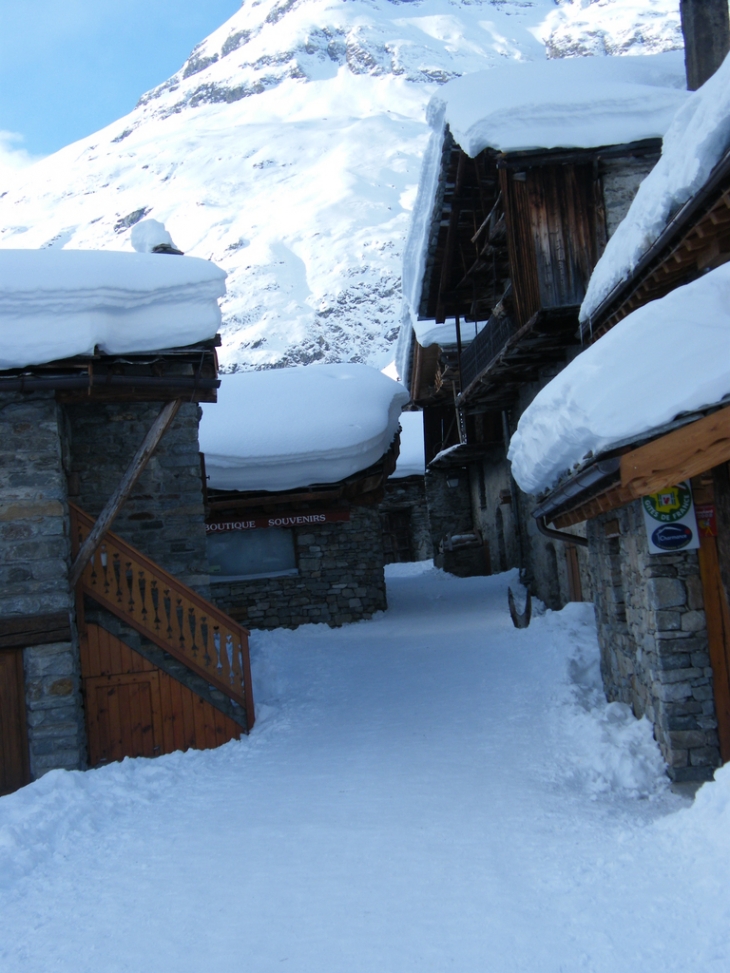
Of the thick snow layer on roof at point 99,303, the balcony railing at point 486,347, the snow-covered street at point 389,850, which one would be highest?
the balcony railing at point 486,347

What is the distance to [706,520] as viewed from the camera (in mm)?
6414

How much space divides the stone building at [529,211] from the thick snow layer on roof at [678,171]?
2.76m

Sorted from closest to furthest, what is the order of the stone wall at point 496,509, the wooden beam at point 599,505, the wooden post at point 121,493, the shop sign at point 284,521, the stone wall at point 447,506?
the wooden beam at point 599,505 < the wooden post at point 121,493 < the shop sign at point 284,521 < the stone wall at point 496,509 < the stone wall at point 447,506

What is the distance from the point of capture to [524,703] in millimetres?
9133

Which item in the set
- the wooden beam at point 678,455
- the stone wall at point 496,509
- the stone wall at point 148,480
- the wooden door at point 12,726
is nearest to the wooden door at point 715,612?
the wooden beam at point 678,455

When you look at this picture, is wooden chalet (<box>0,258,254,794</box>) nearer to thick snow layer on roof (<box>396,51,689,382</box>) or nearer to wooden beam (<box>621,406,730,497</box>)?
wooden beam (<box>621,406,730,497</box>)

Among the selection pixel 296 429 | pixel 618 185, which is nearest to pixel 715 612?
pixel 618 185

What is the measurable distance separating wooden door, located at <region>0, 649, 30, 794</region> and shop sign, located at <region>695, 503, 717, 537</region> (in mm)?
5790

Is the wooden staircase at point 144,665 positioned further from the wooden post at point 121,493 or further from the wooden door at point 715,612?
the wooden door at point 715,612

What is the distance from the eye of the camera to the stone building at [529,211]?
12.1 m

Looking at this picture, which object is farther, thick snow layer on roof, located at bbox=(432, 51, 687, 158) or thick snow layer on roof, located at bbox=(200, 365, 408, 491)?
thick snow layer on roof, located at bbox=(200, 365, 408, 491)

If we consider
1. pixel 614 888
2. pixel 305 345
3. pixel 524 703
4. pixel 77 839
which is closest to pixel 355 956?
pixel 614 888

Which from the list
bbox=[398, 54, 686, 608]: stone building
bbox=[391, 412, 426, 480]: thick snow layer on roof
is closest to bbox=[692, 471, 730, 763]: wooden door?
bbox=[398, 54, 686, 608]: stone building

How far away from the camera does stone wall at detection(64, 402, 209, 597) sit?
10242mm
